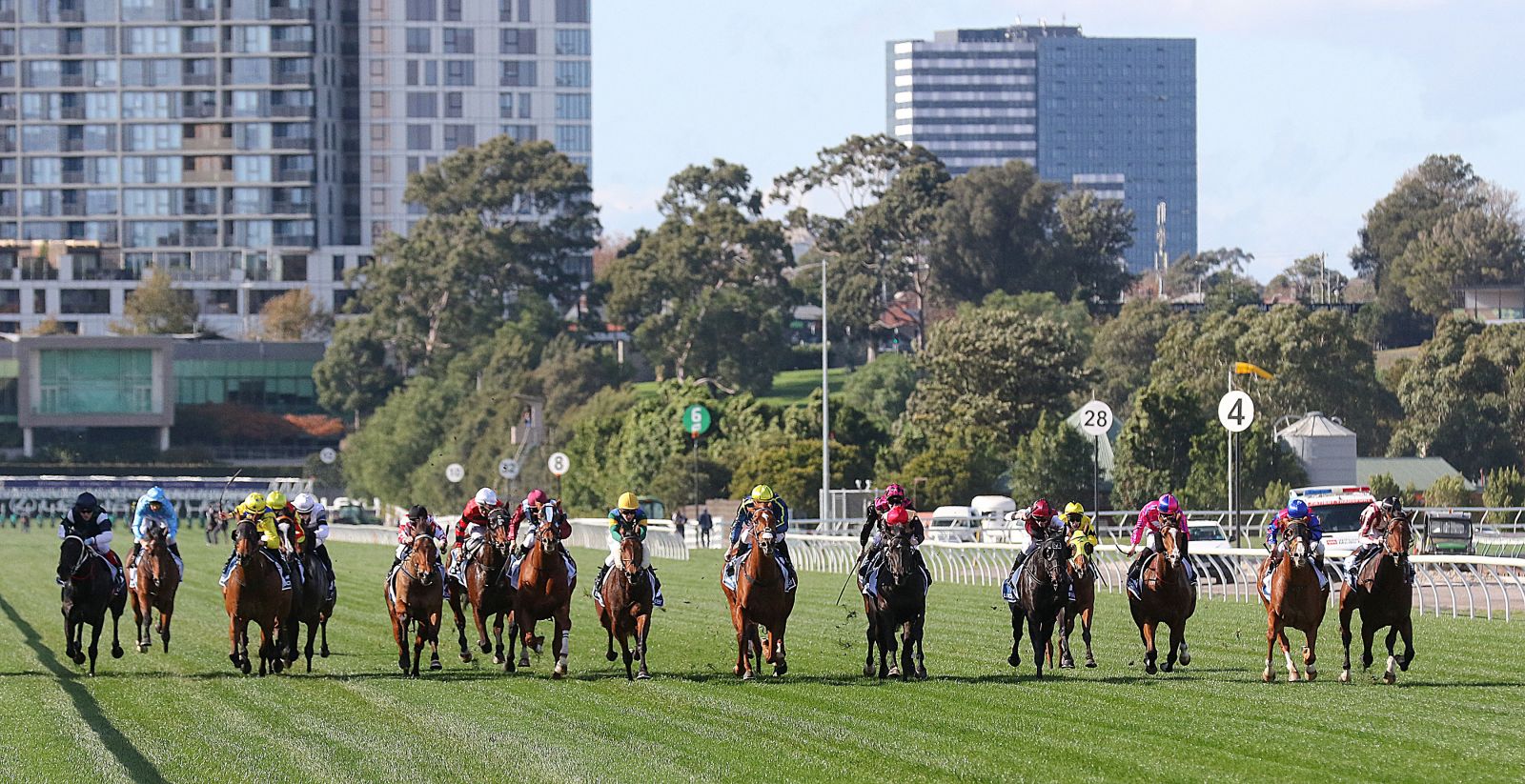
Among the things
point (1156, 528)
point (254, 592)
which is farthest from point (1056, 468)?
point (254, 592)

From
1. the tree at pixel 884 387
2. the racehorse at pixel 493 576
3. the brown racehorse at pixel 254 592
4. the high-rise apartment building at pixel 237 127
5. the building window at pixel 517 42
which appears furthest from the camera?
the building window at pixel 517 42

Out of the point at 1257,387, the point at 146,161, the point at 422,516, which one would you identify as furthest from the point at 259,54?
the point at 422,516

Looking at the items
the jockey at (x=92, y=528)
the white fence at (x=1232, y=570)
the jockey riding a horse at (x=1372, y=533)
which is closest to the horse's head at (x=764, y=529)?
the jockey riding a horse at (x=1372, y=533)

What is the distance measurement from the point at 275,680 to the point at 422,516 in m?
2.17

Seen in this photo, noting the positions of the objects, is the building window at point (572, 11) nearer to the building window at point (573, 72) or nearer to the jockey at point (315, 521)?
the building window at point (573, 72)

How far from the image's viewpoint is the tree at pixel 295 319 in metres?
146

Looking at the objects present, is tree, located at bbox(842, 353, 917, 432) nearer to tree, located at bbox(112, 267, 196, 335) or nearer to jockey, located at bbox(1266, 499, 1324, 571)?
tree, located at bbox(112, 267, 196, 335)

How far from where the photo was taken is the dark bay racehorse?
65.7 feet

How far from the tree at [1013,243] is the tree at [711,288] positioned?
395 inches

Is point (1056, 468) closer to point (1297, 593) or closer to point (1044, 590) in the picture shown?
point (1044, 590)

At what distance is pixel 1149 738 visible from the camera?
1538 cm

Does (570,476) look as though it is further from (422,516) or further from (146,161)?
(146,161)

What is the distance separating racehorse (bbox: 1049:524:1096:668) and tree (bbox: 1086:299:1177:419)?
80.2m

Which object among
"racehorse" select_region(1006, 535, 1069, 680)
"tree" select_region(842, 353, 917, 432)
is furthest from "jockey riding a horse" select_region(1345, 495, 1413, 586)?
"tree" select_region(842, 353, 917, 432)
